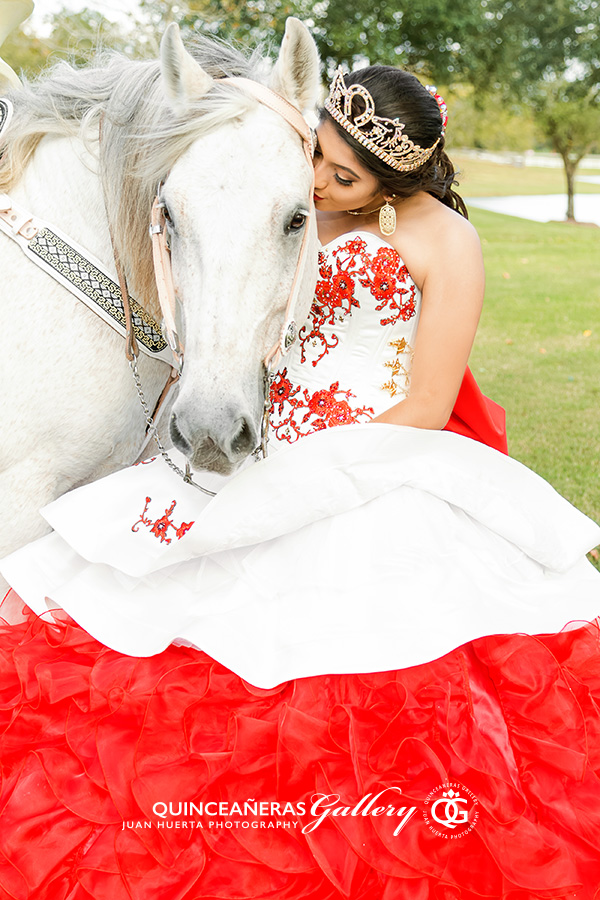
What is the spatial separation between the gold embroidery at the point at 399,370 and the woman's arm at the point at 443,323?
46 millimetres

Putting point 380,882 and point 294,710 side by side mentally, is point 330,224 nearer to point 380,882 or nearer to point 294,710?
point 294,710

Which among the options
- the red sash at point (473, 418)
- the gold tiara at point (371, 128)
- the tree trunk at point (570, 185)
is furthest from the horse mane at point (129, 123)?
the tree trunk at point (570, 185)

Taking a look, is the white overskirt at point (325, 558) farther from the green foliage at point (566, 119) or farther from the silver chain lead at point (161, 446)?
the green foliage at point (566, 119)

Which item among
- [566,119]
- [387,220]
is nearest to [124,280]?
[387,220]

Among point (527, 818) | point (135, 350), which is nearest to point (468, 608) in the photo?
point (527, 818)

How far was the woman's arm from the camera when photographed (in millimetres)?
2164

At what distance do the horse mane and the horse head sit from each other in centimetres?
3

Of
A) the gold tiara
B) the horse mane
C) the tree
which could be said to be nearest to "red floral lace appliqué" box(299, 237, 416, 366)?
the gold tiara

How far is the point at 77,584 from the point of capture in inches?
79.0

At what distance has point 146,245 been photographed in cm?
199

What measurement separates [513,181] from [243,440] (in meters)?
44.6

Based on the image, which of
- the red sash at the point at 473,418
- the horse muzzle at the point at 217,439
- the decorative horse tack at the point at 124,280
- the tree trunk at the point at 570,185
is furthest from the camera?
the tree trunk at the point at 570,185

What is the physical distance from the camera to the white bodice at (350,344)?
7.16 ft

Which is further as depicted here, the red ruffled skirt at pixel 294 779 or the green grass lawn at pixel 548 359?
the green grass lawn at pixel 548 359
